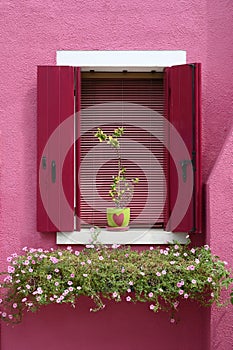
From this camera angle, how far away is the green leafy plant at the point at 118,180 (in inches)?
207

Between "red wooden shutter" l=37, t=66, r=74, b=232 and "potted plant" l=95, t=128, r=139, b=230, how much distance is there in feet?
1.13

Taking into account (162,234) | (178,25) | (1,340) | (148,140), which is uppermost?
(178,25)

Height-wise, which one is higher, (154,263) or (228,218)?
(228,218)

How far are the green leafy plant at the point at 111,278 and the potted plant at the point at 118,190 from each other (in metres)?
0.45

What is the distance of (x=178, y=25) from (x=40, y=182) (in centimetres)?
186

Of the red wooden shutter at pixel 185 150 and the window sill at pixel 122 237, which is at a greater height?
the red wooden shutter at pixel 185 150

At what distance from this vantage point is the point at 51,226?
512cm

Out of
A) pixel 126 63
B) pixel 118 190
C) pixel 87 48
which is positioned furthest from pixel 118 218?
pixel 87 48

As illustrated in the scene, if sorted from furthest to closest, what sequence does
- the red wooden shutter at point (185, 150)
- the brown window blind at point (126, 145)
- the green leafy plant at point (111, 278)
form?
1. the brown window blind at point (126, 145)
2. the red wooden shutter at point (185, 150)
3. the green leafy plant at point (111, 278)

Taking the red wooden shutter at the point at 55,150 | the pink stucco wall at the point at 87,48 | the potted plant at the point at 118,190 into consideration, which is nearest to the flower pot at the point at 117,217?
the potted plant at the point at 118,190

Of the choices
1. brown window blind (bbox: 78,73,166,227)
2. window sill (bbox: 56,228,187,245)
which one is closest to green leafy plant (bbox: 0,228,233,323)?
window sill (bbox: 56,228,187,245)

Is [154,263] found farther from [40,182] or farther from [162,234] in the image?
→ [40,182]

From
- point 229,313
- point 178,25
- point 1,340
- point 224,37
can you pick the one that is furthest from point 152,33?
point 1,340

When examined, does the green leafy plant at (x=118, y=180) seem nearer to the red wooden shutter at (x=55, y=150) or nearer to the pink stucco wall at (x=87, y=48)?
the red wooden shutter at (x=55, y=150)
